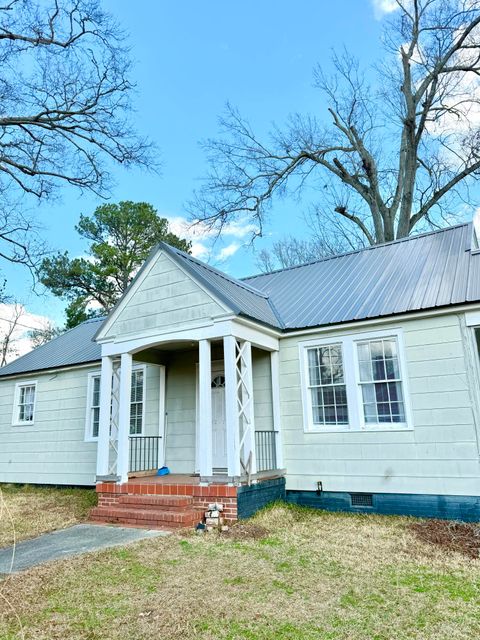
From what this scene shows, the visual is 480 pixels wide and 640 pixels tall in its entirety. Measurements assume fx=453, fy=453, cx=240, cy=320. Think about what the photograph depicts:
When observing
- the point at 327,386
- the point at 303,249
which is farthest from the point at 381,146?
the point at 327,386

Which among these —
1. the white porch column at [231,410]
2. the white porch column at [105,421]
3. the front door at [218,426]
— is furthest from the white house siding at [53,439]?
the white porch column at [231,410]

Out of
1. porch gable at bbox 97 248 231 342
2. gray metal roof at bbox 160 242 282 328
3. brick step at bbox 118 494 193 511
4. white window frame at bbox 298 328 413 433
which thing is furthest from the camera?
porch gable at bbox 97 248 231 342

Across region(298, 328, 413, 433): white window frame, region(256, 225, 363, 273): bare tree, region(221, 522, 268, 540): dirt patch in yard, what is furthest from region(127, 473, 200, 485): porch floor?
region(256, 225, 363, 273): bare tree

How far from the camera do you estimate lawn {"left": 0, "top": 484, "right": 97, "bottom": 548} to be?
288 inches

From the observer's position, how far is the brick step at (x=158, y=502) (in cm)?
724

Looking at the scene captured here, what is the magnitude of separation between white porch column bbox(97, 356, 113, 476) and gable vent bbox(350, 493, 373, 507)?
4524 millimetres

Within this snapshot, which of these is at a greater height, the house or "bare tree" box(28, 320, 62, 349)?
"bare tree" box(28, 320, 62, 349)

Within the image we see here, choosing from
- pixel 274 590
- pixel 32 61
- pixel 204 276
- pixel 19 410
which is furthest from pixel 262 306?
pixel 32 61

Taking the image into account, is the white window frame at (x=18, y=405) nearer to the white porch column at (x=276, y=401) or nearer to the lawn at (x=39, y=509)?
the lawn at (x=39, y=509)

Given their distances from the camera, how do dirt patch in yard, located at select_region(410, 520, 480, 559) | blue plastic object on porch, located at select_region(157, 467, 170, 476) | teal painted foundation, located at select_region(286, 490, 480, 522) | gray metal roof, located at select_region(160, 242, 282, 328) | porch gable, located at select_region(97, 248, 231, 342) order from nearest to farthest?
1. dirt patch in yard, located at select_region(410, 520, 480, 559)
2. teal painted foundation, located at select_region(286, 490, 480, 522)
3. gray metal roof, located at select_region(160, 242, 282, 328)
4. porch gable, located at select_region(97, 248, 231, 342)
5. blue plastic object on porch, located at select_region(157, 467, 170, 476)

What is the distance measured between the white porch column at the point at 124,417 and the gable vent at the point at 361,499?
408cm

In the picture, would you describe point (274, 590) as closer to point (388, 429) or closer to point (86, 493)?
point (388, 429)

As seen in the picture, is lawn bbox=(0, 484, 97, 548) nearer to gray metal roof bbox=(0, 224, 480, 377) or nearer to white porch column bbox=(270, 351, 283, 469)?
gray metal roof bbox=(0, 224, 480, 377)

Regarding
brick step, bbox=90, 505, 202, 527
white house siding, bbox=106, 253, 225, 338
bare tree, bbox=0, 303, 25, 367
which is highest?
bare tree, bbox=0, 303, 25, 367
